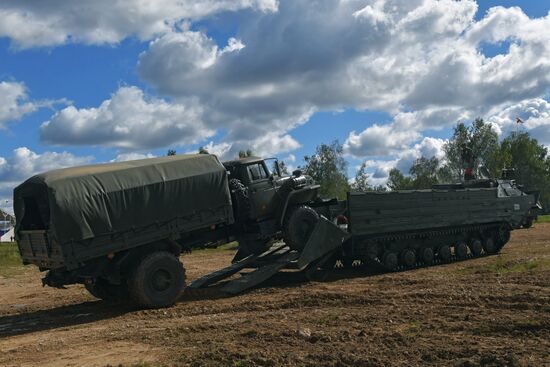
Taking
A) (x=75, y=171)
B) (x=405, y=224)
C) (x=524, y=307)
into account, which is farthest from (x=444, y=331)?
(x=405, y=224)

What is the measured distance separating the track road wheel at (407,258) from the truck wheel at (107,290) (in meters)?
7.42

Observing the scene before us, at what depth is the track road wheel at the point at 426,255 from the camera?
1648 cm

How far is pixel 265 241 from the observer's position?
14.6m

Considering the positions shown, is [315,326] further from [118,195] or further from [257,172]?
[257,172]

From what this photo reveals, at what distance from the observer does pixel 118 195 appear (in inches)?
433

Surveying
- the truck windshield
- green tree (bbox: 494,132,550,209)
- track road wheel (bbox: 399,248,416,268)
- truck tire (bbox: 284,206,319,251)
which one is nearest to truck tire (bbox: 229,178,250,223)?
the truck windshield

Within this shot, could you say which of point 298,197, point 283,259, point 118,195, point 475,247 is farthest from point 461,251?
point 118,195

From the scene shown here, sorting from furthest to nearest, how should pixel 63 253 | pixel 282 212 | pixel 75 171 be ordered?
1. pixel 282 212
2. pixel 75 171
3. pixel 63 253

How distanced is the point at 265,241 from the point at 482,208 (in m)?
7.59

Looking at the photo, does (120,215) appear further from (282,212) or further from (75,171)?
(282,212)

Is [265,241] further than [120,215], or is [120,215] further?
[265,241]

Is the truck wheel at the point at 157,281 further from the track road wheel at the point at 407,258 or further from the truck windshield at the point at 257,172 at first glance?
the track road wheel at the point at 407,258

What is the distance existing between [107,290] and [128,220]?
2.31 meters

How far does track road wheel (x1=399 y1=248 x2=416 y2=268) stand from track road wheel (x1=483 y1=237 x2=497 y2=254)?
152 inches
